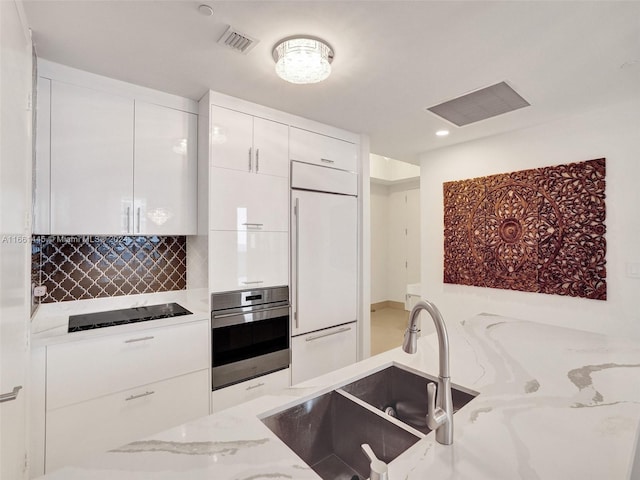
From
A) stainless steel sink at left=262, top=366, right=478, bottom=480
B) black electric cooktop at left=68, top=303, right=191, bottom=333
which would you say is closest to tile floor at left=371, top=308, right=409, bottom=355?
black electric cooktop at left=68, top=303, right=191, bottom=333

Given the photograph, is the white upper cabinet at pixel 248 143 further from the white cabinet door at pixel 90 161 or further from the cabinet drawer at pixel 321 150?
the white cabinet door at pixel 90 161

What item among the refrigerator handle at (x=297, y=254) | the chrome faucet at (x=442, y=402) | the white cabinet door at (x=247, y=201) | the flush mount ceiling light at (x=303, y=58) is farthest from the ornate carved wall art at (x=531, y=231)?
the chrome faucet at (x=442, y=402)

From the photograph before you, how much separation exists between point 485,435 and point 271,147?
87.0 inches

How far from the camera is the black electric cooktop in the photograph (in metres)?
1.78

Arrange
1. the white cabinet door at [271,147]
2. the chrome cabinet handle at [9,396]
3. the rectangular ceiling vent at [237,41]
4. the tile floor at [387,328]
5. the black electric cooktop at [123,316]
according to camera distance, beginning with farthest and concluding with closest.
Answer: the tile floor at [387,328] → the white cabinet door at [271,147] → the black electric cooktop at [123,316] → the rectangular ceiling vent at [237,41] → the chrome cabinet handle at [9,396]

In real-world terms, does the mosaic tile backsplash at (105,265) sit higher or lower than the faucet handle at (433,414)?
higher

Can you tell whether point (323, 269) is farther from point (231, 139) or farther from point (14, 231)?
point (14, 231)

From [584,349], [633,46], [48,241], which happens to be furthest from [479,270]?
[48,241]

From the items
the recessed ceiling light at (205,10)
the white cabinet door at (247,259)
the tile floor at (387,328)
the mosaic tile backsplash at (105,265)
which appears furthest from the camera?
the tile floor at (387,328)

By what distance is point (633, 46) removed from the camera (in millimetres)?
1708

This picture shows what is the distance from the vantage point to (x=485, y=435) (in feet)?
2.89

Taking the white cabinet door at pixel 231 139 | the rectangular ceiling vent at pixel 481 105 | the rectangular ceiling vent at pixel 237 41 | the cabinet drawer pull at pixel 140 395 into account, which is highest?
the rectangular ceiling vent at pixel 481 105

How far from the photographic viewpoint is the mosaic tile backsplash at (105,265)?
2.08 meters

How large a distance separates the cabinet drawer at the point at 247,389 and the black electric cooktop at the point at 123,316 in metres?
0.62
